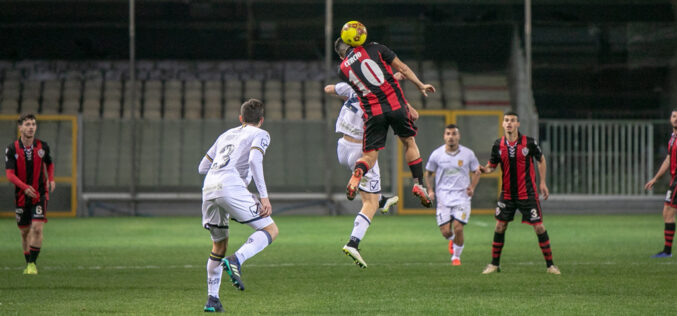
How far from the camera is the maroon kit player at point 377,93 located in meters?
8.83

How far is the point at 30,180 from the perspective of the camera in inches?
446

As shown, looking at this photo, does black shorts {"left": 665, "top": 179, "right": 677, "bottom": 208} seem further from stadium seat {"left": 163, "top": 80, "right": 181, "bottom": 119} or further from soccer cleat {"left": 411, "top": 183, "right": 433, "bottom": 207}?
stadium seat {"left": 163, "top": 80, "right": 181, "bottom": 119}

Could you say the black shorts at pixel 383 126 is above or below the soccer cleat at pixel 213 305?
above

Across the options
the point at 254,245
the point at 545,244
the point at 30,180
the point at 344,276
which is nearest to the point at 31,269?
the point at 30,180

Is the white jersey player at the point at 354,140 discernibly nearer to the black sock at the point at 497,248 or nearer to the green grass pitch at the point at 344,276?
the green grass pitch at the point at 344,276

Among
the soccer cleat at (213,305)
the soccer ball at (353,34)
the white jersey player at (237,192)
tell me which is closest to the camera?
the white jersey player at (237,192)

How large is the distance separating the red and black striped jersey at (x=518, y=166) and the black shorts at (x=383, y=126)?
218cm

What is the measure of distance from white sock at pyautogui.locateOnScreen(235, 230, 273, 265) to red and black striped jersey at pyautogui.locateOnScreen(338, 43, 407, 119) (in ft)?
6.11

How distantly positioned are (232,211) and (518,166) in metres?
4.24

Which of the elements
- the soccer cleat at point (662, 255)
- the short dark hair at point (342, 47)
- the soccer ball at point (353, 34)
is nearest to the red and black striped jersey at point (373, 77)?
the soccer ball at point (353, 34)

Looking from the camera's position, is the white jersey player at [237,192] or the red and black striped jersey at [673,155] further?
the red and black striped jersey at [673,155]

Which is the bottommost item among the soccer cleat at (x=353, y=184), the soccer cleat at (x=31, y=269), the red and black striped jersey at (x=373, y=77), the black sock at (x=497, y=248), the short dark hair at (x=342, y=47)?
the soccer cleat at (x=31, y=269)

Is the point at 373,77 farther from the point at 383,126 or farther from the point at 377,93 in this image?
the point at 383,126

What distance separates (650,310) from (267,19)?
24751 mm
